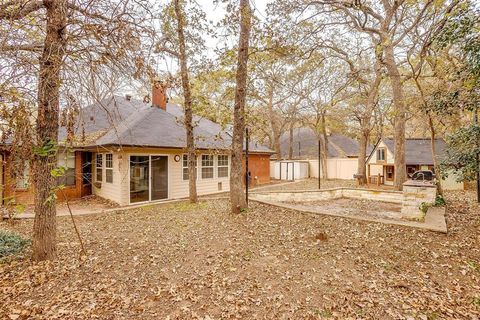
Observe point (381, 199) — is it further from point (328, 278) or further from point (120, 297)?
point (120, 297)

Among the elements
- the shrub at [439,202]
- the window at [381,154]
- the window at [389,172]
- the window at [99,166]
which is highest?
the window at [381,154]

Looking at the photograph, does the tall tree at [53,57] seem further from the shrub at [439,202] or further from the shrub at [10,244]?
the shrub at [439,202]

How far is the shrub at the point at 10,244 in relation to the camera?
4.39 metres

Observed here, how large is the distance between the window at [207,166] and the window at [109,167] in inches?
162

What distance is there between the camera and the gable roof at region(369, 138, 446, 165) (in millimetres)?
13935

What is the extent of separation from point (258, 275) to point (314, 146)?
25219mm

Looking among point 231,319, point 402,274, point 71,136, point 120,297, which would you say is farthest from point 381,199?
point 71,136

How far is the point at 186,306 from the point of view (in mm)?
3184

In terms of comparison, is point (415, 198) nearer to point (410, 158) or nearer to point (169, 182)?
point (169, 182)

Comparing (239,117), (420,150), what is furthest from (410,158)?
(239,117)

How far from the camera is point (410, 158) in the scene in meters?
14.4

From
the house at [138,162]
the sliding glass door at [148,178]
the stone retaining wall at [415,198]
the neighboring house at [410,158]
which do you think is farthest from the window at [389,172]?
the sliding glass door at [148,178]

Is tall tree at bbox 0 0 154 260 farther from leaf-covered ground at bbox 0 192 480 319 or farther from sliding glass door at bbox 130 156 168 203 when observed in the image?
sliding glass door at bbox 130 156 168 203

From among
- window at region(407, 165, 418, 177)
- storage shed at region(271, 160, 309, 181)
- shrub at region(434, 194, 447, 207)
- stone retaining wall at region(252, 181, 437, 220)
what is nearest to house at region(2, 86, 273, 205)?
stone retaining wall at region(252, 181, 437, 220)
